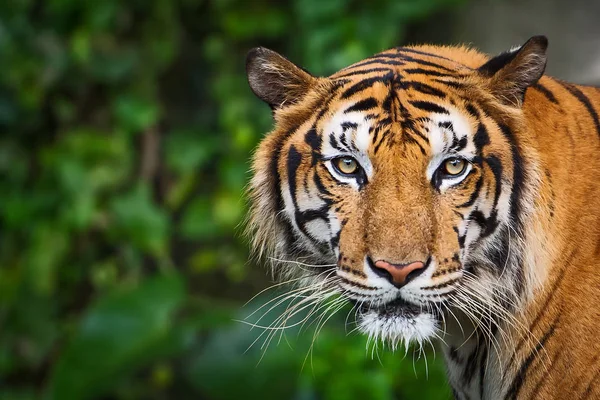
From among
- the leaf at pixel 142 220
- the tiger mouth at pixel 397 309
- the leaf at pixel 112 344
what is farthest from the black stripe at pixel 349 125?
the leaf at pixel 142 220

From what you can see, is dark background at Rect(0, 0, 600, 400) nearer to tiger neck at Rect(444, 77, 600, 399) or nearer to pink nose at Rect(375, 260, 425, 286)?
tiger neck at Rect(444, 77, 600, 399)

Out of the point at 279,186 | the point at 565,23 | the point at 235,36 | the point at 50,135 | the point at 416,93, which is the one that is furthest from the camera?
the point at 50,135

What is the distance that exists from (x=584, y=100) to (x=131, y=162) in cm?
314

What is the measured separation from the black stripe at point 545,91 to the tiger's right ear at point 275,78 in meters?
0.50

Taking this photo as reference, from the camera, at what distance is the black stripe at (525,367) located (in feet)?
5.50

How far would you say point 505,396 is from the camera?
1.75m

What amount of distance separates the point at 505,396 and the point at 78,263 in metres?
3.34

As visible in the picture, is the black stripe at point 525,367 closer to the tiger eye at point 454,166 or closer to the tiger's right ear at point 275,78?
the tiger eye at point 454,166

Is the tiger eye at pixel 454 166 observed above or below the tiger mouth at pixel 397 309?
above

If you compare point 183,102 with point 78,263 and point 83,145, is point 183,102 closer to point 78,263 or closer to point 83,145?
point 83,145

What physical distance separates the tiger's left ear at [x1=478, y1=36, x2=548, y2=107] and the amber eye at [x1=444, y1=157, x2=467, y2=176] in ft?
0.54

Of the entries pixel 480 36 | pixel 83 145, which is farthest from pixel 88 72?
pixel 480 36

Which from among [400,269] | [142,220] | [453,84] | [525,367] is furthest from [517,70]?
[142,220]

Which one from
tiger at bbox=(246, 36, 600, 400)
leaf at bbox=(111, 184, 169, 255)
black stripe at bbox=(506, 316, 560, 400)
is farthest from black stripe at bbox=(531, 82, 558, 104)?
leaf at bbox=(111, 184, 169, 255)
